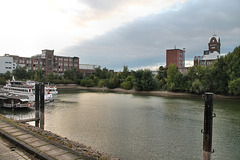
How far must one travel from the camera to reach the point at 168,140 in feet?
55.2

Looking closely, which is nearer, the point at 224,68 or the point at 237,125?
the point at 237,125

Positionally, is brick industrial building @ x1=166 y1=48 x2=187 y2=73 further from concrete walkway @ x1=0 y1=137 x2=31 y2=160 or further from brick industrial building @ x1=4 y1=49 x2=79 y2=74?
concrete walkway @ x1=0 y1=137 x2=31 y2=160

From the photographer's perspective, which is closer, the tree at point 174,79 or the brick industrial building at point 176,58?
the tree at point 174,79

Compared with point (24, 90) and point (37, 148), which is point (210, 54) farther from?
point (37, 148)

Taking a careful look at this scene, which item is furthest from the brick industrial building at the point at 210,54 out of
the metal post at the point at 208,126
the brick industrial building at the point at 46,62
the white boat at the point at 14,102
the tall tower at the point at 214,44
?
the metal post at the point at 208,126

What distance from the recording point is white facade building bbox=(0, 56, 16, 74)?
104312 mm

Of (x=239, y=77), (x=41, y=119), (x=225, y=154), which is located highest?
(x=239, y=77)

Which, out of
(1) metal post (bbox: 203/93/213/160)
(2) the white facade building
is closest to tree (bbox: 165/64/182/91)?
(1) metal post (bbox: 203/93/213/160)

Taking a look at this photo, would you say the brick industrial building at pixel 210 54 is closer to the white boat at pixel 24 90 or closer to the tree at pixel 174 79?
the tree at pixel 174 79

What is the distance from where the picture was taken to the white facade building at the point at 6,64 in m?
104

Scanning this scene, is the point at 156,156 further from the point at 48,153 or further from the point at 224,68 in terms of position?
the point at 224,68

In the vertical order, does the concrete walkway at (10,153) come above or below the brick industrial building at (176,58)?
below

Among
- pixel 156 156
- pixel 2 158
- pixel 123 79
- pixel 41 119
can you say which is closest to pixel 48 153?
pixel 2 158

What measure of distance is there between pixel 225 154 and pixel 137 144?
7.03m
